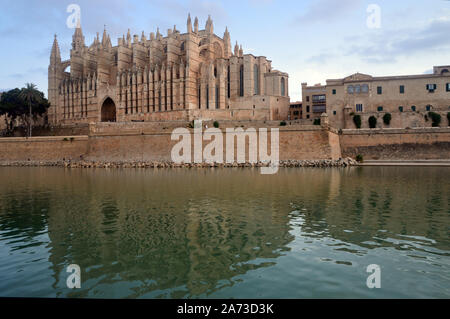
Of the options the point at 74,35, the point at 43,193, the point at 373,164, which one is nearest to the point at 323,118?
the point at 373,164

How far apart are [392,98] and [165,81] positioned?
2974cm

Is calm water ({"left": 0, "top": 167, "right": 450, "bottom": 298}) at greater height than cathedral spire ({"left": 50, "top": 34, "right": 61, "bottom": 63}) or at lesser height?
lesser

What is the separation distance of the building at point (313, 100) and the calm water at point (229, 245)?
130 ft

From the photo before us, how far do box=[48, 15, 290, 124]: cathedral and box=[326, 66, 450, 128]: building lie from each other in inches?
383

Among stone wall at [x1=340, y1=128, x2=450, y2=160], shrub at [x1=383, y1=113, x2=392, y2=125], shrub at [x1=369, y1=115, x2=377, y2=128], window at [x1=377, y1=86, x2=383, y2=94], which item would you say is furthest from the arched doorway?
shrub at [x1=383, y1=113, x2=392, y2=125]

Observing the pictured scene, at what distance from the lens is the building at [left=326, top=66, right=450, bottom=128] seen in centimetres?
3789

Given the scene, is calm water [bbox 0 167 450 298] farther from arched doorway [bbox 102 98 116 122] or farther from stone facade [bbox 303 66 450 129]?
arched doorway [bbox 102 98 116 122]

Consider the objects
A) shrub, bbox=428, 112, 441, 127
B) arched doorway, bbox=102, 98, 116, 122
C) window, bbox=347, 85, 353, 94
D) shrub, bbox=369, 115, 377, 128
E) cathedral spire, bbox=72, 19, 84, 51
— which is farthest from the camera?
cathedral spire, bbox=72, 19, 84, 51

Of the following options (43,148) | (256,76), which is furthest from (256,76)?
(43,148)

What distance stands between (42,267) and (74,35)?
228 feet

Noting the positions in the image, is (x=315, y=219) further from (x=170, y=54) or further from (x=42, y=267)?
(x=170, y=54)

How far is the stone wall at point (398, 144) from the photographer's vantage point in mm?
33219

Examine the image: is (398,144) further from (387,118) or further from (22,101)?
(22,101)

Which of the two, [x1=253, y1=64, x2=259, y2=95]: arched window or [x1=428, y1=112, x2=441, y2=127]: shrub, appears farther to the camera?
[x1=253, y1=64, x2=259, y2=95]: arched window
